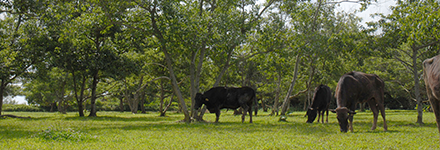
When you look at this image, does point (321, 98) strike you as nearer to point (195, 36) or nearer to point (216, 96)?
point (216, 96)

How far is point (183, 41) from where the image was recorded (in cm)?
1747

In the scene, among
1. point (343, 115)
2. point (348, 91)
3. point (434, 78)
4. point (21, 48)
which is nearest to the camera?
point (434, 78)

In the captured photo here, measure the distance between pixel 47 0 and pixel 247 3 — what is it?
1090 centimetres

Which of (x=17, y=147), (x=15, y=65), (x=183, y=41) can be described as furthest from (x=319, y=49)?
(x=15, y=65)

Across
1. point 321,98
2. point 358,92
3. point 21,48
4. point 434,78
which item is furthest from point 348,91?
point 21,48

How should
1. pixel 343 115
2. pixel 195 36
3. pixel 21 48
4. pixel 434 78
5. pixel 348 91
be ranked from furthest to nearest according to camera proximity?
pixel 21 48 → pixel 195 36 → pixel 348 91 → pixel 343 115 → pixel 434 78

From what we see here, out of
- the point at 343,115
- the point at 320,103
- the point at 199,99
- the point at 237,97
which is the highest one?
the point at 237,97

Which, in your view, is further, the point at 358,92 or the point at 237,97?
the point at 237,97

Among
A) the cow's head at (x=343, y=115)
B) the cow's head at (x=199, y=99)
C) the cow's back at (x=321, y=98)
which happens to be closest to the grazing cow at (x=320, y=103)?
the cow's back at (x=321, y=98)

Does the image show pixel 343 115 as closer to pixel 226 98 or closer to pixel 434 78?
pixel 434 78

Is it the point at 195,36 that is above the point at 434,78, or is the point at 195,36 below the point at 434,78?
above

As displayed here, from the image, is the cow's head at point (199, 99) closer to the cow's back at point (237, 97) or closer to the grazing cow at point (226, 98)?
the grazing cow at point (226, 98)

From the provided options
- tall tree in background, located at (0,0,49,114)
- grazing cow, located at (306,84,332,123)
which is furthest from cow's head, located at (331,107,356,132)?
tall tree in background, located at (0,0,49,114)

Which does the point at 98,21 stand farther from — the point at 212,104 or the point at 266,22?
the point at 266,22
